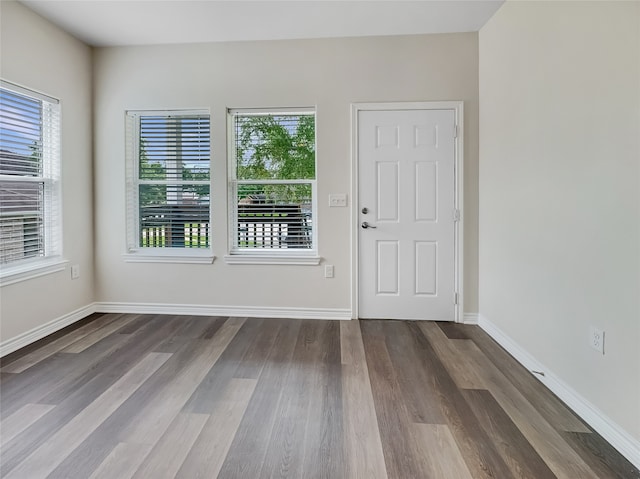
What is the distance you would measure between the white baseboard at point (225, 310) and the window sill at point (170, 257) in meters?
0.44

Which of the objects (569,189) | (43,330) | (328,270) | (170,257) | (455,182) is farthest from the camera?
(170,257)

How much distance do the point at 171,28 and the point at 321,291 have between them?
8.87 ft

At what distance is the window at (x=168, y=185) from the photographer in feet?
11.0

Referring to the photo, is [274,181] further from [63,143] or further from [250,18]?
[63,143]

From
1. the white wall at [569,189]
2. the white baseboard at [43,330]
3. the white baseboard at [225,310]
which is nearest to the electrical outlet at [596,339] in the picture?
the white wall at [569,189]

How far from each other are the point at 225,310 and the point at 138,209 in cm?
136

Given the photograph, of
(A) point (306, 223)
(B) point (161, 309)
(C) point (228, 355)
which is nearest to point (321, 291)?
(A) point (306, 223)

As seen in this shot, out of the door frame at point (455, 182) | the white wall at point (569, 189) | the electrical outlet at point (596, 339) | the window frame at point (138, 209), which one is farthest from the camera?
the window frame at point (138, 209)

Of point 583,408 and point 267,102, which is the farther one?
point 267,102

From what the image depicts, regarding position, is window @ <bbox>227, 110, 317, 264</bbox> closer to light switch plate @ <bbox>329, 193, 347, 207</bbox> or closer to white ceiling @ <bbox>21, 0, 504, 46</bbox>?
light switch plate @ <bbox>329, 193, 347, 207</bbox>

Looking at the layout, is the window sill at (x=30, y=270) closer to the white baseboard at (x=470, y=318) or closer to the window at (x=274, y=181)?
the window at (x=274, y=181)

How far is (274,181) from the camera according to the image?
3.29 metres

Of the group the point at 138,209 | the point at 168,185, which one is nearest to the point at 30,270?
the point at 138,209

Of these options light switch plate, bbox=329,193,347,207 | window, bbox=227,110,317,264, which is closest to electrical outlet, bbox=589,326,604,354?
light switch plate, bbox=329,193,347,207
